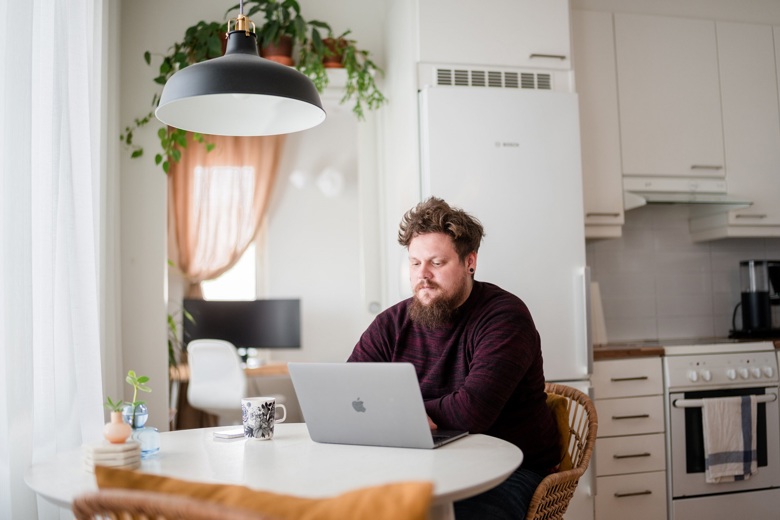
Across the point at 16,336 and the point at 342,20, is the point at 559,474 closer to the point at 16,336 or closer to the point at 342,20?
the point at 16,336

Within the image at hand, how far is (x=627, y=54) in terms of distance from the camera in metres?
3.47

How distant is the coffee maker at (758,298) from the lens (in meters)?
3.63

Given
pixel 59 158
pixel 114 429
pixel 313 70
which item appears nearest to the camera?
pixel 114 429

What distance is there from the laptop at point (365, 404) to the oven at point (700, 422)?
6.11 ft

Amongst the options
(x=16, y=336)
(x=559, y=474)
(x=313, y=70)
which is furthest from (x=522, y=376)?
(x=313, y=70)

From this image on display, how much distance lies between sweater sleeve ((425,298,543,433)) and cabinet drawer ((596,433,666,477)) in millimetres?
1371

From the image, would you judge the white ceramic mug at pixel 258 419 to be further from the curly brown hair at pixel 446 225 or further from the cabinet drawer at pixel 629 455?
the cabinet drawer at pixel 629 455

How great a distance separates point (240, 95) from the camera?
1669 mm

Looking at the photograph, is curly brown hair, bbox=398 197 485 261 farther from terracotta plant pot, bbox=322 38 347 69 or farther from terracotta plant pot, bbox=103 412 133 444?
terracotta plant pot, bbox=322 38 347 69

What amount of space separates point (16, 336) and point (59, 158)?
0.57 meters

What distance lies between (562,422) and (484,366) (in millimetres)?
360

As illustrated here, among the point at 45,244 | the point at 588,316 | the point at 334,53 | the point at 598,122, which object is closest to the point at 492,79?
the point at 598,122

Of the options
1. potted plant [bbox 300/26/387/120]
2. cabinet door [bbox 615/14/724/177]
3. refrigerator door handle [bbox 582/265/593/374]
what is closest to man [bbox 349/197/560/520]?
refrigerator door handle [bbox 582/265/593/374]

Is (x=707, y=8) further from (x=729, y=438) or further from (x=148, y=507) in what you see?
(x=148, y=507)
